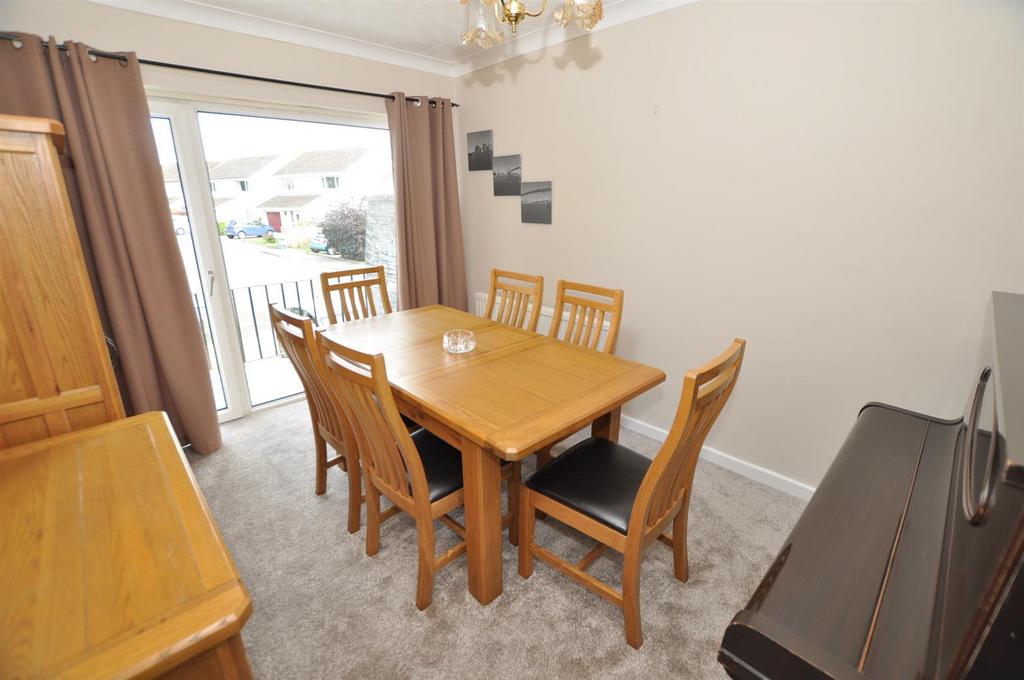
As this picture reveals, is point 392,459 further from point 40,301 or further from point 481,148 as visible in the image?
point 481,148

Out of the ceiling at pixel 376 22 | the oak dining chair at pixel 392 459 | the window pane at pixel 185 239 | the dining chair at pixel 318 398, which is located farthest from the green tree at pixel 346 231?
the oak dining chair at pixel 392 459

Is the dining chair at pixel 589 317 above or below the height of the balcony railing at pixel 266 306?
above

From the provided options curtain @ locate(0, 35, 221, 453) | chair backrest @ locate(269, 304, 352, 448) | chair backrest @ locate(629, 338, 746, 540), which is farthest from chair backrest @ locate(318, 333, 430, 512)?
curtain @ locate(0, 35, 221, 453)

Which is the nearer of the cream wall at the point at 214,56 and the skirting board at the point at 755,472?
the cream wall at the point at 214,56

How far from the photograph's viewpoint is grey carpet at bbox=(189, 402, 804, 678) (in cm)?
152

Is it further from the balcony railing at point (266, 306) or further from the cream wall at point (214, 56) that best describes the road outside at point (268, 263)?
the cream wall at point (214, 56)

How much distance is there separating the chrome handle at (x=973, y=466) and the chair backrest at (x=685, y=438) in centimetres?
52

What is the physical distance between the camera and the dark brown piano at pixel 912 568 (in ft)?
1.91

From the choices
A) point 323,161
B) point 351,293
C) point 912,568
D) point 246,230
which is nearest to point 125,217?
point 246,230

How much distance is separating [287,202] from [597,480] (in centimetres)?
294

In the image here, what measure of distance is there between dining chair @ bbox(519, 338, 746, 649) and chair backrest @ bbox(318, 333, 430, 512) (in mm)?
446

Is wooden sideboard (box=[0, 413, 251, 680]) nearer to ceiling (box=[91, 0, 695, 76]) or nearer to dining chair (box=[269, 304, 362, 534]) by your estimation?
dining chair (box=[269, 304, 362, 534])

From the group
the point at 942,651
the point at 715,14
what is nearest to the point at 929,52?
the point at 715,14

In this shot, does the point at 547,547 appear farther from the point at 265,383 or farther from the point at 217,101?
the point at 217,101
